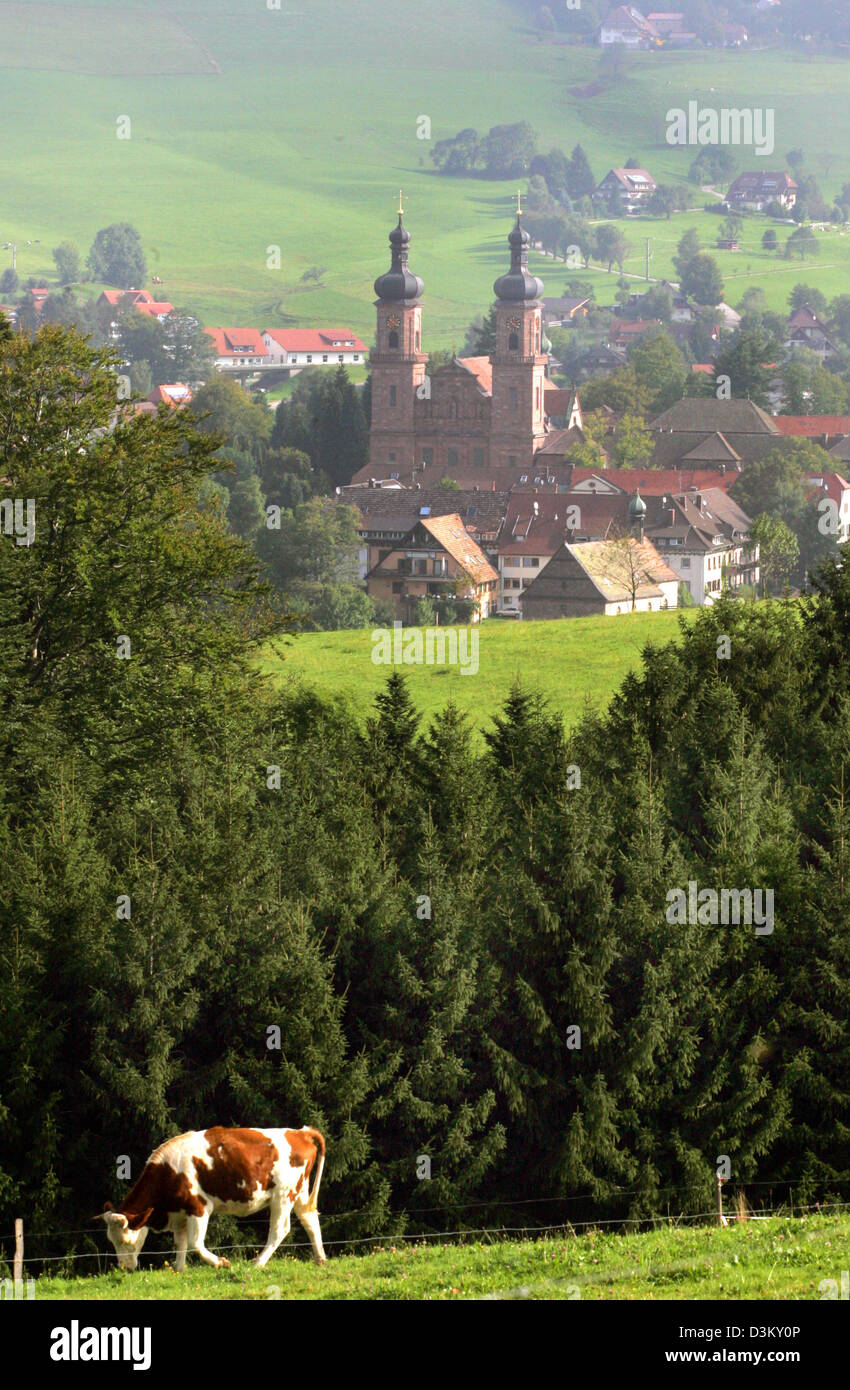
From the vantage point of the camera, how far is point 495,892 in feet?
93.5

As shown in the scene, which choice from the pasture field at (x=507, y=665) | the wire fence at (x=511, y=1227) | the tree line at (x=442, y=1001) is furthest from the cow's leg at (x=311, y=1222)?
the pasture field at (x=507, y=665)

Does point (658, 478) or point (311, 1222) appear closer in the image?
point (311, 1222)

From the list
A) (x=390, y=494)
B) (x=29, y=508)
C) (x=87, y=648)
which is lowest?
(x=87, y=648)

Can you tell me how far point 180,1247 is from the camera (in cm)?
1858

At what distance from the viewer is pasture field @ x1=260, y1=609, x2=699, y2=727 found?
6197cm

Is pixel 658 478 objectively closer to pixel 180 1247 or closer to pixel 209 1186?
pixel 209 1186

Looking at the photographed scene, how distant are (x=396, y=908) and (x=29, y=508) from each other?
50.3ft

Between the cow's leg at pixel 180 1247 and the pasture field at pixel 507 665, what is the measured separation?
121 feet

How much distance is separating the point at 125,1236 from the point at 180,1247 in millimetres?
690

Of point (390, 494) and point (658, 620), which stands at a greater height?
point (390, 494)

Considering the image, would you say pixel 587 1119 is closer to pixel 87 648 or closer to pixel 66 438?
pixel 87 648

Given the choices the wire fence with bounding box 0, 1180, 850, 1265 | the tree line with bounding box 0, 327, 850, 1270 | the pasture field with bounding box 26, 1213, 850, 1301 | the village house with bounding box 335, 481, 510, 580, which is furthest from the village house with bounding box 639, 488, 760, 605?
the pasture field with bounding box 26, 1213, 850, 1301

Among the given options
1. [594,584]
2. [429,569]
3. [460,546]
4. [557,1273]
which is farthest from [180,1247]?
[460,546]
